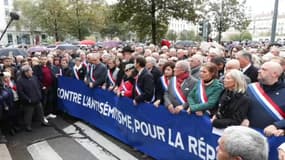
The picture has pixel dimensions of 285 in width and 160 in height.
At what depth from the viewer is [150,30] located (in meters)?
24.0

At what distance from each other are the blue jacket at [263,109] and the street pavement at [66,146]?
2.28 metres

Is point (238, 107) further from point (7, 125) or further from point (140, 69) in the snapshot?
point (7, 125)

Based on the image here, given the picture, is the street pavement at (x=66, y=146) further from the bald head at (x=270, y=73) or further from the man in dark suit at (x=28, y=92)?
the bald head at (x=270, y=73)

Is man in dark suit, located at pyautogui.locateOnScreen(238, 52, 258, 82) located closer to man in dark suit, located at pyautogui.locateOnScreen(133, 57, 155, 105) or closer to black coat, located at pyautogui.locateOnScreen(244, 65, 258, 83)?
black coat, located at pyautogui.locateOnScreen(244, 65, 258, 83)

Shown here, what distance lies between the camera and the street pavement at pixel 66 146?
19.7 ft

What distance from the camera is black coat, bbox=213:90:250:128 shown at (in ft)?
13.3

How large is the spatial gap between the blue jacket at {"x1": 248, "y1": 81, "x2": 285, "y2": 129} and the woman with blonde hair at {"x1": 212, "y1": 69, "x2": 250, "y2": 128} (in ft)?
0.34

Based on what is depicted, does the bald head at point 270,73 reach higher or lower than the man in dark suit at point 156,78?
higher

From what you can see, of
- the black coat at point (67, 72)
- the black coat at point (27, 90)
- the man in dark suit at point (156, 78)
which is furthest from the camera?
the black coat at point (67, 72)

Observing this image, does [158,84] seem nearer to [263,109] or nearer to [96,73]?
[96,73]

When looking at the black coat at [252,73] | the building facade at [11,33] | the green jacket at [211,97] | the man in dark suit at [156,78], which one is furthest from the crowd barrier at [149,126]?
the building facade at [11,33]

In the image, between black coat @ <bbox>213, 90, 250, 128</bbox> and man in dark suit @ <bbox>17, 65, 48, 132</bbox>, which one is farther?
man in dark suit @ <bbox>17, 65, 48, 132</bbox>

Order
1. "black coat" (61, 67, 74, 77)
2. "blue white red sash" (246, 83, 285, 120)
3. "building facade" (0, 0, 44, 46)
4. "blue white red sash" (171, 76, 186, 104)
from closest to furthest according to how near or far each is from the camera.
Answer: "blue white red sash" (246, 83, 285, 120) → "blue white red sash" (171, 76, 186, 104) → "black coat" (61, 67, 74, 77) → "building facade" (0, 0, 44, 46)

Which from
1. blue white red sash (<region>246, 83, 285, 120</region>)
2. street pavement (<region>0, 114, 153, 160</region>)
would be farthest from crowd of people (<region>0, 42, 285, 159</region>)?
street pavement (<region>0, 114, 153, 160</region>)
